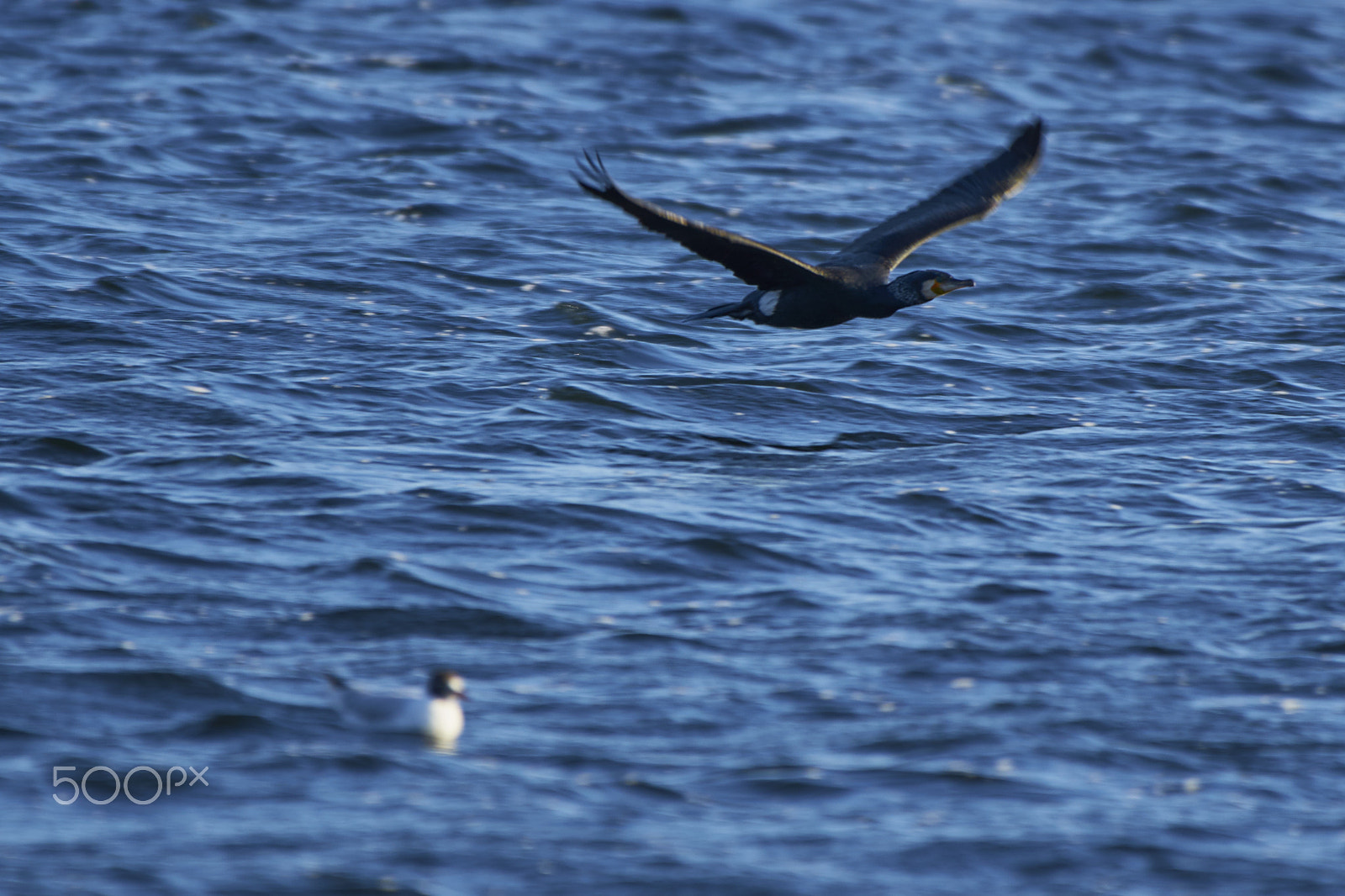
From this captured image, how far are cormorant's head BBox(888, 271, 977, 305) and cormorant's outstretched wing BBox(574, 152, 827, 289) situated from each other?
67 cm

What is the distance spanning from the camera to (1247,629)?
7617 mm

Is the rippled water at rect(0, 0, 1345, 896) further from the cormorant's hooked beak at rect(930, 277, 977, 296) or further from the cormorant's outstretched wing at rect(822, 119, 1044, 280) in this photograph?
the cormorant's outstretched wing at rect(822, 119, 1044, 280)

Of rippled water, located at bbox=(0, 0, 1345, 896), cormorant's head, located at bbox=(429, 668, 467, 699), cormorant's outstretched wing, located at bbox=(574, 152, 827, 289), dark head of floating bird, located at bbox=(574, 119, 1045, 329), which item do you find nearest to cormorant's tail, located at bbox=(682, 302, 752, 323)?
dark head of floating bird, located at bbox=(574, 119, 1045, 329)

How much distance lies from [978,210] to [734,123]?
7.84 metres

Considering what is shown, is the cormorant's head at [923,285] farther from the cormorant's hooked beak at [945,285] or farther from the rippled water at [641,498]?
the rippled water at [641,498]

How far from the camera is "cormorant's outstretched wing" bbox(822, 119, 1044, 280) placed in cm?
1063

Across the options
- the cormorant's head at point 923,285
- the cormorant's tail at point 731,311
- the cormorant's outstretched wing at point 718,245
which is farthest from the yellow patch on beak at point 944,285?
the cormorant's tail at point 731,311

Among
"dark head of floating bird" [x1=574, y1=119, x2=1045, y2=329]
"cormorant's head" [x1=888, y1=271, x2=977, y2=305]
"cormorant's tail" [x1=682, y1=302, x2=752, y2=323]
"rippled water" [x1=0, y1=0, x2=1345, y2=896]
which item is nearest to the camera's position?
"rippled water" [x1=0, y1=0, x2=1345, y2=896]

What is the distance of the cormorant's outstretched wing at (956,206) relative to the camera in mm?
10633

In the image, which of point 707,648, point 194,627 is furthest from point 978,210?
point 194,627

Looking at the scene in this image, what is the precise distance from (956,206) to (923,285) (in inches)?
41.3

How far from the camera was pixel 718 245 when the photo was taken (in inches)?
345

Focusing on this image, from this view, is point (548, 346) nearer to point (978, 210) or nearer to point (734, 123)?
point (978, 210)

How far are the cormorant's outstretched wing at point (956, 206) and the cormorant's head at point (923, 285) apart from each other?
327 mm
